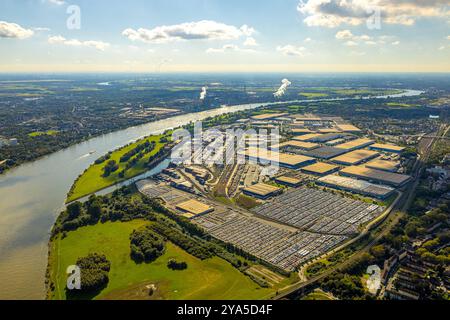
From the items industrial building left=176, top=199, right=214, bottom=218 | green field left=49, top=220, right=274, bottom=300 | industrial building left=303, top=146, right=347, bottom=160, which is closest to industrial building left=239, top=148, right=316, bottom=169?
industrial building left=303, top=146, right=347, bottom=160

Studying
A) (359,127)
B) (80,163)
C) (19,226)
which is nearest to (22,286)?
(19,226)

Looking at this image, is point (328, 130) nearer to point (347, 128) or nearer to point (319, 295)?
point (347, 128)

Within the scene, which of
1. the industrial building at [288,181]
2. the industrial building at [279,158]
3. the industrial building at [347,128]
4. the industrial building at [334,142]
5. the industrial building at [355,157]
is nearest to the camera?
the industrial building at [288,181]

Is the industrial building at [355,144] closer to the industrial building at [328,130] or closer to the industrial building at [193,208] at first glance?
the industrial building at [328,130]

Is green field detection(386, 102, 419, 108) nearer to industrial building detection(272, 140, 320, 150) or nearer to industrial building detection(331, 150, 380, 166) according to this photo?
industrial building detection(272, 140, 320, 150)

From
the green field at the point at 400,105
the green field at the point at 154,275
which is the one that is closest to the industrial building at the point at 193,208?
the green field at the point at 154,275
